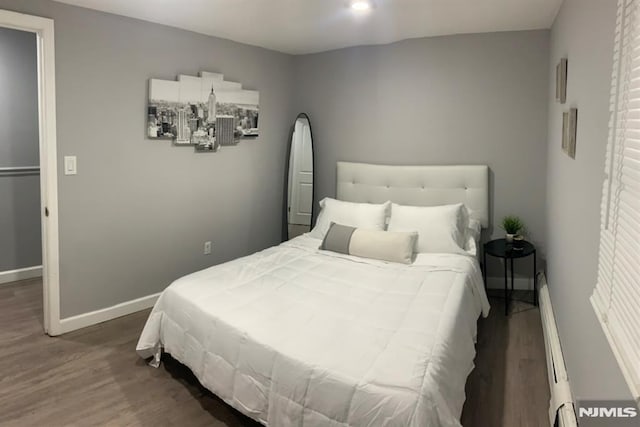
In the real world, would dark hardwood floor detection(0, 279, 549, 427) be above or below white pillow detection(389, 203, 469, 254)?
below

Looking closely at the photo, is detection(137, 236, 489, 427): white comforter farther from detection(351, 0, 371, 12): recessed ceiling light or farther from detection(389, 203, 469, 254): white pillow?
detection(351, 0, 371, 12): recessed ceiling light

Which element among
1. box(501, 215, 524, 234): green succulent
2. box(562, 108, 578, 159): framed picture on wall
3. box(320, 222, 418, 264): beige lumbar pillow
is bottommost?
box(320, 222, 418, 264): beige lumbar pillow

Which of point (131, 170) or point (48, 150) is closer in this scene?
point (48, 150)

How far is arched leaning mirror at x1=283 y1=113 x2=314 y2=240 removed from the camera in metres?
4.55

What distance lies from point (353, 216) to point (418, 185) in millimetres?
733

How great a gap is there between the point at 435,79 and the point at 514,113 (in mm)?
717

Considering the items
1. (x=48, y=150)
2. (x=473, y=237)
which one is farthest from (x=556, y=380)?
(x=48, y=150)

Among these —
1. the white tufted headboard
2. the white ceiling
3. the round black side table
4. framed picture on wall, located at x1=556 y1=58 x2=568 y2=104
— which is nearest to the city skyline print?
the white ceiling

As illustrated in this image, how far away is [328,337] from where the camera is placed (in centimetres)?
201

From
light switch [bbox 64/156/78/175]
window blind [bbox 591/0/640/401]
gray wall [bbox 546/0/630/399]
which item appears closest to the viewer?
window blind [bbox 591/0/640/401]

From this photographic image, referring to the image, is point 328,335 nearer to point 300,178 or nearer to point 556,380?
point 556,380

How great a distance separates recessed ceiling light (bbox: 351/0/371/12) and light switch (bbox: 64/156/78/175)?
213 centimetres

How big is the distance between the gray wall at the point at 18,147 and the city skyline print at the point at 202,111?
1.60 m

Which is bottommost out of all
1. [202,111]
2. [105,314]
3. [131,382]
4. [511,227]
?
[131,382]
